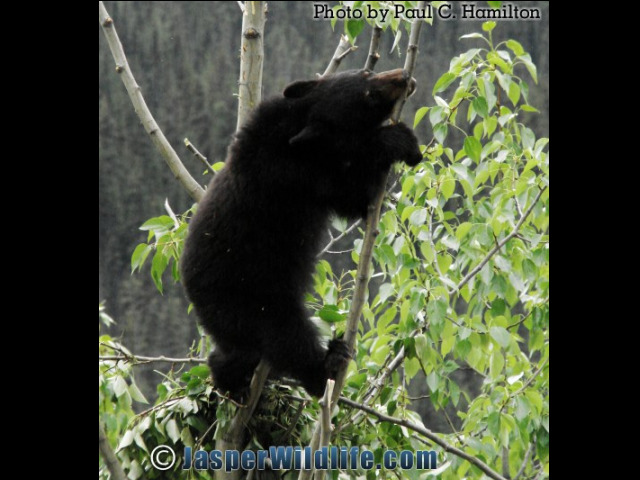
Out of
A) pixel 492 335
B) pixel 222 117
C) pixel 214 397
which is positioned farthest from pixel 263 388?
pixel 222 117

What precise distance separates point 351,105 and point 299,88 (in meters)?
0.26

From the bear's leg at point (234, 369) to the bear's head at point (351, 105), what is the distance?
2.91 ft

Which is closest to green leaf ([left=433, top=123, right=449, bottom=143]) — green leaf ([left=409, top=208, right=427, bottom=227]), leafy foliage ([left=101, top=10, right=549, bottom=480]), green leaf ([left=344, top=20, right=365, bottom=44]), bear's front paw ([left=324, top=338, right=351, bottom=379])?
leafy foliage ([left=101, top=10, right=549, bottom=480])

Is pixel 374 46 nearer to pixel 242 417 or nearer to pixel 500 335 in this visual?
pixel 500 335

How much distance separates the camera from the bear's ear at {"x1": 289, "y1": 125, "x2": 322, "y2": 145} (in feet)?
9.95

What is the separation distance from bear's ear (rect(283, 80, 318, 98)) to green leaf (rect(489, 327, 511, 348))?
1259mm

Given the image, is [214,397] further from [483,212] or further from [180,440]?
[483,212]

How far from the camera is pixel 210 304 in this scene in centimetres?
309

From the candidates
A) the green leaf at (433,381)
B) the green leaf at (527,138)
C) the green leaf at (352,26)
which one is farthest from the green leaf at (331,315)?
the green leaf at (352,26)

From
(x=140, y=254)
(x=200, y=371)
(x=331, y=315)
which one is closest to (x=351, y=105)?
(x=331, y=315)

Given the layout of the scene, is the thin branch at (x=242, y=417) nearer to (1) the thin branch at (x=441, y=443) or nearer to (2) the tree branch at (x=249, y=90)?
(2) the tree branch at (x=249, y=90)

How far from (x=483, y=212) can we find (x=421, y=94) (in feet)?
6.63

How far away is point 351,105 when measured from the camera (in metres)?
3.10

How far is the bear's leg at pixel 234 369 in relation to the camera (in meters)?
3.08
